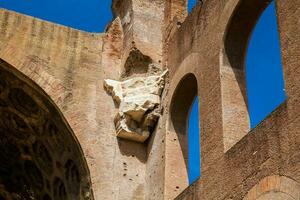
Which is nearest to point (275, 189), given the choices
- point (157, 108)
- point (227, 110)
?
point (227, 110)

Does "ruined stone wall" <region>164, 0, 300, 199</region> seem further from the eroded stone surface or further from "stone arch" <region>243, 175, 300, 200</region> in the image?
the eroded stone surface

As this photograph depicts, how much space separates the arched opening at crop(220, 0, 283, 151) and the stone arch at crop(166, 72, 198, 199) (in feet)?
3.20

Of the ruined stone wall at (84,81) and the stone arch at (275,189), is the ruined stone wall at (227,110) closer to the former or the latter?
the stone arch at (275,189)

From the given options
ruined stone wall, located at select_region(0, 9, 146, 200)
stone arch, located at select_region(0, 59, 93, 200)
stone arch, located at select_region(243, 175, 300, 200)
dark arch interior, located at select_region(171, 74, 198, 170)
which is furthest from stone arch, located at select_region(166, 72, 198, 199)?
stone arch, located at select_region(243, 175, 300, 200)

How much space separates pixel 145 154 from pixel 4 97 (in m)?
2.47

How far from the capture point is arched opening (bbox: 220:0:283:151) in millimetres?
8164

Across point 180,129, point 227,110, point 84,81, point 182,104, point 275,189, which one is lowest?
point 275,189

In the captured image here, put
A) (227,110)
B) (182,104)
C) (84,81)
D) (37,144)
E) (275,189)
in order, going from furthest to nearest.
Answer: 1. (37,144)
2. (84,81)
3. (182,104)
4. (227,110)
5. (275,189)

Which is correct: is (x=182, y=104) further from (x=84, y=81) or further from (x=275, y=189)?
(x=275, y=189)

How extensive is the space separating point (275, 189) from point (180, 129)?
3.10 meters

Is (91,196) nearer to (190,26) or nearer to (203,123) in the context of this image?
(203,123)

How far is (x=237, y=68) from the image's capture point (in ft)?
28.0

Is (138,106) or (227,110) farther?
(138,106)

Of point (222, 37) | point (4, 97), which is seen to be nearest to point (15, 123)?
point (4, 97)
